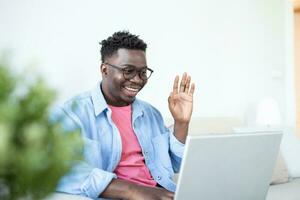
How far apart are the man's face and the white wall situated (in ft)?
0.80

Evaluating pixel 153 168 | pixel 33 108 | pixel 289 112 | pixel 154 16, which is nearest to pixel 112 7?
pixel 154 16

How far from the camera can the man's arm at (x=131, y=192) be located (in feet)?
3.65

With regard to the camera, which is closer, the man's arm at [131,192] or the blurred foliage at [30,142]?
the blurred foliage at [30,142]

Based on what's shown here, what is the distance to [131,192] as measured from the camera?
1145 mm

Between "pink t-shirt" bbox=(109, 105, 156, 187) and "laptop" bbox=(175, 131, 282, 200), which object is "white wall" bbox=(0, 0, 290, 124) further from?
"laptop" bbox=(175, 131, 282, 200)

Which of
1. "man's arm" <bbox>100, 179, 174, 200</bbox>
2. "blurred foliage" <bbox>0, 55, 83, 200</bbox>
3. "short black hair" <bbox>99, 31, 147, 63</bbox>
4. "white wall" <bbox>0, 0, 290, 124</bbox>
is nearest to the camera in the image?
"blurred foliage" <bbox>0, 55, 83, 200</bbox>

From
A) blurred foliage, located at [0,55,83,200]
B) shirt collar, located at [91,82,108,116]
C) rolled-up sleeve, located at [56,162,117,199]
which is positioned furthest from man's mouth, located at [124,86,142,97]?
blurred foliage, located at [0,55,83,200]

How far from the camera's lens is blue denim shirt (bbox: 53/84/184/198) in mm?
1168

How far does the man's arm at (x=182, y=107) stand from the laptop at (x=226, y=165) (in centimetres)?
46

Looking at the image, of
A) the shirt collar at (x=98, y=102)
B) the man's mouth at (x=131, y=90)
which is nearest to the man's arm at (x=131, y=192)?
the shirt collar at (x=98, y=102)

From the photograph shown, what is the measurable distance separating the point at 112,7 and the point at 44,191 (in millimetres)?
1836

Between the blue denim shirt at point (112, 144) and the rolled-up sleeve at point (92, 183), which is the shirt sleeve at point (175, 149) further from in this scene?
the rolled-up sleeve at point (92, 183)

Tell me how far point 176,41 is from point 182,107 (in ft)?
3.17

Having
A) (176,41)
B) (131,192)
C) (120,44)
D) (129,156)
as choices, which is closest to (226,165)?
(131,192)
